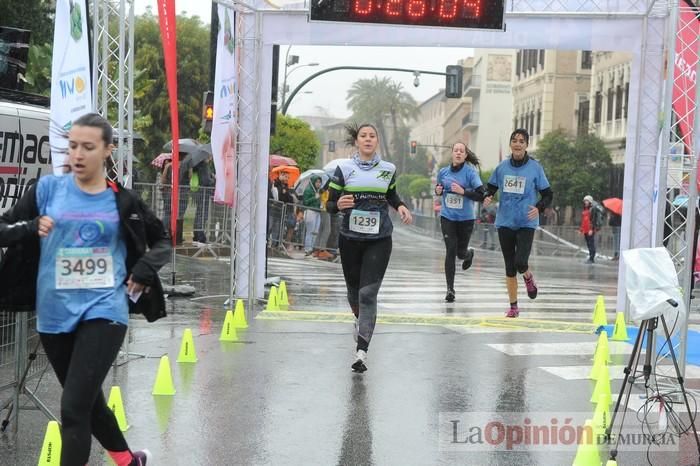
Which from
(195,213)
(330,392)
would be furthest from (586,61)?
(330,392)

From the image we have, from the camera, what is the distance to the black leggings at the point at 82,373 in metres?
4.64

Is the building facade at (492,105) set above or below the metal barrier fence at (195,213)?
above

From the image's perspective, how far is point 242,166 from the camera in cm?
1359

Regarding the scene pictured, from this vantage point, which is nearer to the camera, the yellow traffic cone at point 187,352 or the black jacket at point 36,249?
the black jacket at point 36,249

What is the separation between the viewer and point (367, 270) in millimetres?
8625

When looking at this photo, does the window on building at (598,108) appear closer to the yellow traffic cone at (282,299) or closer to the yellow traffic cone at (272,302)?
the yellow traffic cone at (282,299)

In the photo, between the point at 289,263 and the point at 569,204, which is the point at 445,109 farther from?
the point at 289,263

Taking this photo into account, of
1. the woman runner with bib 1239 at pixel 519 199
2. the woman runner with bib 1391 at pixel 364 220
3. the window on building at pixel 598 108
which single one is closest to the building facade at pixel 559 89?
the window on building at pixel 598 108

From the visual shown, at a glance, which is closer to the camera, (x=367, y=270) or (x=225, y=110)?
(x=367, y=270)

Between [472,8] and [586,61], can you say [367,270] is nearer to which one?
[472,8]

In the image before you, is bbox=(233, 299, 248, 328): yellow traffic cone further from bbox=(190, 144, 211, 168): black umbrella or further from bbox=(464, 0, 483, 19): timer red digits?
bbox=(190, 144, 211, 168): black umbrella

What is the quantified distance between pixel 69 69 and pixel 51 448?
405 cm

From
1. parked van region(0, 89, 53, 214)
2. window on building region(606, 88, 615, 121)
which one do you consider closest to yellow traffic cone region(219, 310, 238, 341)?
parked van region(0, 89, 53, 214)

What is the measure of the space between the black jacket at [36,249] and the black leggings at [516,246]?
741 cm
